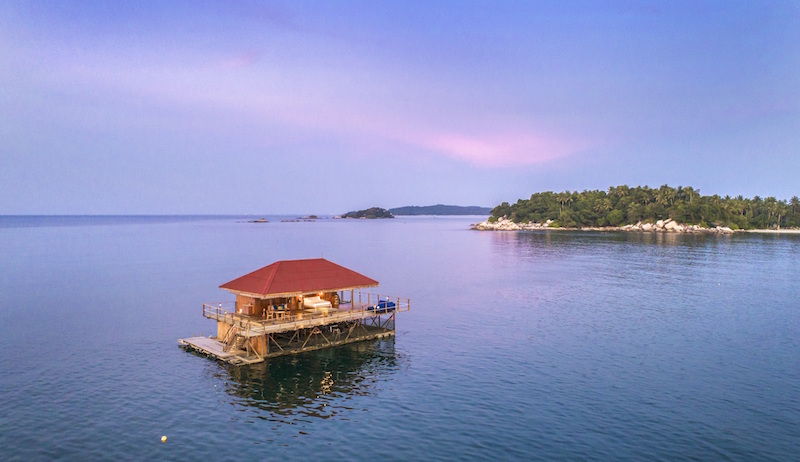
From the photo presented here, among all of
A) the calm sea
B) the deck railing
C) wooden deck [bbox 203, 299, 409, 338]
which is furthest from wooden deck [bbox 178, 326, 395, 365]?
the deck railing

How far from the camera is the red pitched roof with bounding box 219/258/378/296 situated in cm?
4203

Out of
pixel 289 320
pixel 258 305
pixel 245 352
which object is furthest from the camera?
pixel 258 305

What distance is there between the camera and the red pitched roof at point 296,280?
42.0m

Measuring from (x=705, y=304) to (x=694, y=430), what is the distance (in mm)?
41173

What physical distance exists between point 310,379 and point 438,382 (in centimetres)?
933

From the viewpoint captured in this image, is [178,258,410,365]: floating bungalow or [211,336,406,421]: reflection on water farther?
[178,258,410,365]: floating bungalow

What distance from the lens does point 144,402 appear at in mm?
31453

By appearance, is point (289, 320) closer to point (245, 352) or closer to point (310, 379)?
point (245, 352)

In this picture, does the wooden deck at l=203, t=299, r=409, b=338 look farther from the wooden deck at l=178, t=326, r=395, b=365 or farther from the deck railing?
the wooden deck at l=178, t=326, r=395, b=365

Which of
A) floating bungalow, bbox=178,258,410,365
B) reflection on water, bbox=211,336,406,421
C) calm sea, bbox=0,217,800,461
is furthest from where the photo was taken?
floating bungalow, bbox=178,258,410,365

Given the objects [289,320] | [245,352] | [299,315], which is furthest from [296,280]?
[245,352]

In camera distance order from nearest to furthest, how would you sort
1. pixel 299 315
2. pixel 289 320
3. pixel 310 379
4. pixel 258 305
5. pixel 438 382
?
pixel 438 382 < pixel 310 379 < pixel 289 320 < pixel 299 315 < pixel 258 305

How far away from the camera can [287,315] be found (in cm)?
4306

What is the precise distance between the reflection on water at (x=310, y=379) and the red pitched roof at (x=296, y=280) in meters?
5.53
